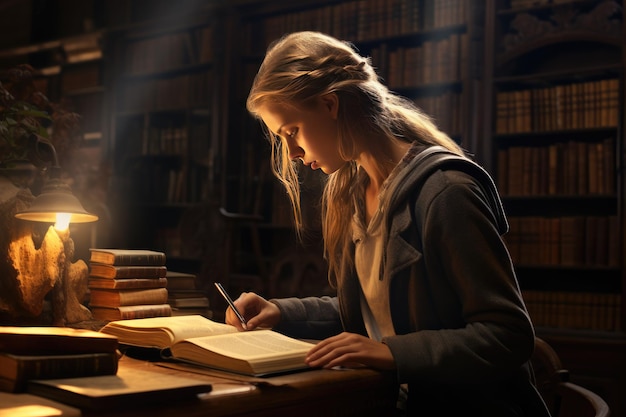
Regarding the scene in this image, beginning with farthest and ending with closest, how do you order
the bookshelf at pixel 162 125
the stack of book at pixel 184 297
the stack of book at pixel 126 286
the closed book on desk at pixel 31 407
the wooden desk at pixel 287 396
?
the bookshelf at pixel 162 125 < the stack of book at pixel 184 297 < the stack of book at pixel 126 286 < the wooden desk at pixel 287 396 < the closed book on desk at pixel 31 407

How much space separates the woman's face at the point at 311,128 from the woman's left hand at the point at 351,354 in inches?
18.3

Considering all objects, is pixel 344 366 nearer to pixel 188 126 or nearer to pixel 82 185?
pixel 82 185

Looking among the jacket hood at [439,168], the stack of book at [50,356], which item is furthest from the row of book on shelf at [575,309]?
the stack of book at [50,356]

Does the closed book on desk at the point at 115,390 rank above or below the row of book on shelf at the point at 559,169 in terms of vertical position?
below

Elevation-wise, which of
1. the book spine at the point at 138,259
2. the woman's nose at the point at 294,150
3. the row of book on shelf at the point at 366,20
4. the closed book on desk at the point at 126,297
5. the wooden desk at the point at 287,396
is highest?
the row of book on shelf at the point at 366,20

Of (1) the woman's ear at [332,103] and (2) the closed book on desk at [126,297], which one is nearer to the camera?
(1) the woman's ear at [332,103]

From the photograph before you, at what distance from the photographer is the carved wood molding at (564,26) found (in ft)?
12.0

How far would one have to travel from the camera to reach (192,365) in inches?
49.4

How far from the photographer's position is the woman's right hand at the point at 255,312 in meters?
1.58

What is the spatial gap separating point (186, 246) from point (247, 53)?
1394 millimetres

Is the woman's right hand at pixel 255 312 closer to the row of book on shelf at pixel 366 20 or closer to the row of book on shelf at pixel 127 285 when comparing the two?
the row of book on shelf at pixel 127 285

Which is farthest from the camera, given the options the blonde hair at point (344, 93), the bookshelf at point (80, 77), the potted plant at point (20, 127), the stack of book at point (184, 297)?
the bookshelf at point (80, 77)

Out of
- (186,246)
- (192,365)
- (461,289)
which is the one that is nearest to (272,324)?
(192,365)

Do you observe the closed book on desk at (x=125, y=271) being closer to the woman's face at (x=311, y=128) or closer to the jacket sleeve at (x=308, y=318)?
the jacket sleeve at (x=308, y=318)
